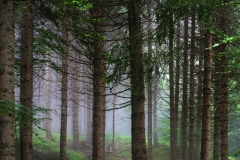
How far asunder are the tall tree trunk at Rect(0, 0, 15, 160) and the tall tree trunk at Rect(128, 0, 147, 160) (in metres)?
2.79

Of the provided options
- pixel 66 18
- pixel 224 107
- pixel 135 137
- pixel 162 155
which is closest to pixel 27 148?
pixel 135 137

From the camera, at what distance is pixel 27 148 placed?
7387 millimetres

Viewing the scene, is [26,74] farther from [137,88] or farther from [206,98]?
[206,98]

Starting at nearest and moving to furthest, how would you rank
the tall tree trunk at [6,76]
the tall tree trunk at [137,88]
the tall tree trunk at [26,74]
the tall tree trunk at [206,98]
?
1. the tall tree trunk at [6,76]
2. the tall tree trunk at [137,88]
3. the tall tree trunk at [26,74]
4. the tall tree trunk at [206,98]

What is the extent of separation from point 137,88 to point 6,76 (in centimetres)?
302

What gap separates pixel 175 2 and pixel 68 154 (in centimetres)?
1446

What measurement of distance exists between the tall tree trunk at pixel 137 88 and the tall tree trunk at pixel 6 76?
2.79 meters

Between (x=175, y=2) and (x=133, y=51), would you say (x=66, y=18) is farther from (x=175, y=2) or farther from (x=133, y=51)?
(x=175, y=2)

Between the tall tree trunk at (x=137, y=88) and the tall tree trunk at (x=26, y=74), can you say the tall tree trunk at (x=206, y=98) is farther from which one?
the tall tree trunk at (x=26, y=74)

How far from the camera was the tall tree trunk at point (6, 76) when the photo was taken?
514 cm

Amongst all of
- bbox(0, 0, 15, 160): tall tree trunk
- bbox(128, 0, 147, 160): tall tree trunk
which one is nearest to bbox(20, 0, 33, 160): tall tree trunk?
bbox(0, 0, 15, 160): tall tree trunk

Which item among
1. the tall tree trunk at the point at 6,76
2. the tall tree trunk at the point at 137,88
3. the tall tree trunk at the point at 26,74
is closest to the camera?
the tall tree trunk at the point at 6,76

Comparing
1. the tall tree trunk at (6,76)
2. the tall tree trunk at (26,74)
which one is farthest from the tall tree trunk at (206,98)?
the tall tree trunk at (6,76)

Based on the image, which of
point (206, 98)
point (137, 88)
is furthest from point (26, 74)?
point (206, 98)
